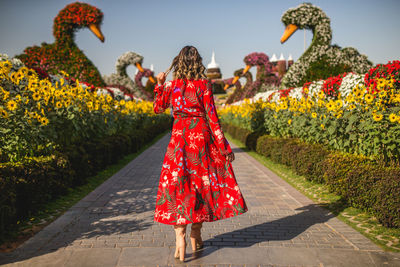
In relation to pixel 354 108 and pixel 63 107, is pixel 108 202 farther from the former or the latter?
pixel 354 108

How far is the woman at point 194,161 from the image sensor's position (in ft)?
9.88

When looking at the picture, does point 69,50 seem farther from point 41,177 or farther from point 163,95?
Answer: point 163,95

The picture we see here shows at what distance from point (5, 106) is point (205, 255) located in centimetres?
325

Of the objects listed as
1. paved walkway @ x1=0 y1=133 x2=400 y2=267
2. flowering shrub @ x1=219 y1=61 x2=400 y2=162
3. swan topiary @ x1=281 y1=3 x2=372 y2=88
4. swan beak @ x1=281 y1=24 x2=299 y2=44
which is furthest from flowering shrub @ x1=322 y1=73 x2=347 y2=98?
swan beak @ x1=281 y1=24 x2=299 y2=44

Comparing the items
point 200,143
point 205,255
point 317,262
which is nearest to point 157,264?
point 205,255

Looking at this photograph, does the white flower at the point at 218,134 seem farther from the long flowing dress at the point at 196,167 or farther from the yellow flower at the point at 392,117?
the yellow flower at the point at 392,117

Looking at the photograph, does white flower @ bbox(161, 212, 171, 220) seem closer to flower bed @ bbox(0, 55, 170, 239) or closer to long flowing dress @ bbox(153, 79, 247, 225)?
long flowing dress @ bbox(153, 79, 247, 225)

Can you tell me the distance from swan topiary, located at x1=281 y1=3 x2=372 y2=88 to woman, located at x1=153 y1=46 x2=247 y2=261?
12.9 meters

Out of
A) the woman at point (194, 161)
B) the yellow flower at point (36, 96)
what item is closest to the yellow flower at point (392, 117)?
the woman at point (194, 161)

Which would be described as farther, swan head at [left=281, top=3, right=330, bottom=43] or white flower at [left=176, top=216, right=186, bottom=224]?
swan head at [left=281, top=3, right=330, bottom=43]

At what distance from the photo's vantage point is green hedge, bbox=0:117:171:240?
11.9 feet

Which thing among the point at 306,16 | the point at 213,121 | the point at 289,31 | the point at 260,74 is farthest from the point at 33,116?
the point at 260,74

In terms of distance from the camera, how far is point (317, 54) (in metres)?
15.5

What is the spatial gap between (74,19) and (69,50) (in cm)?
128
